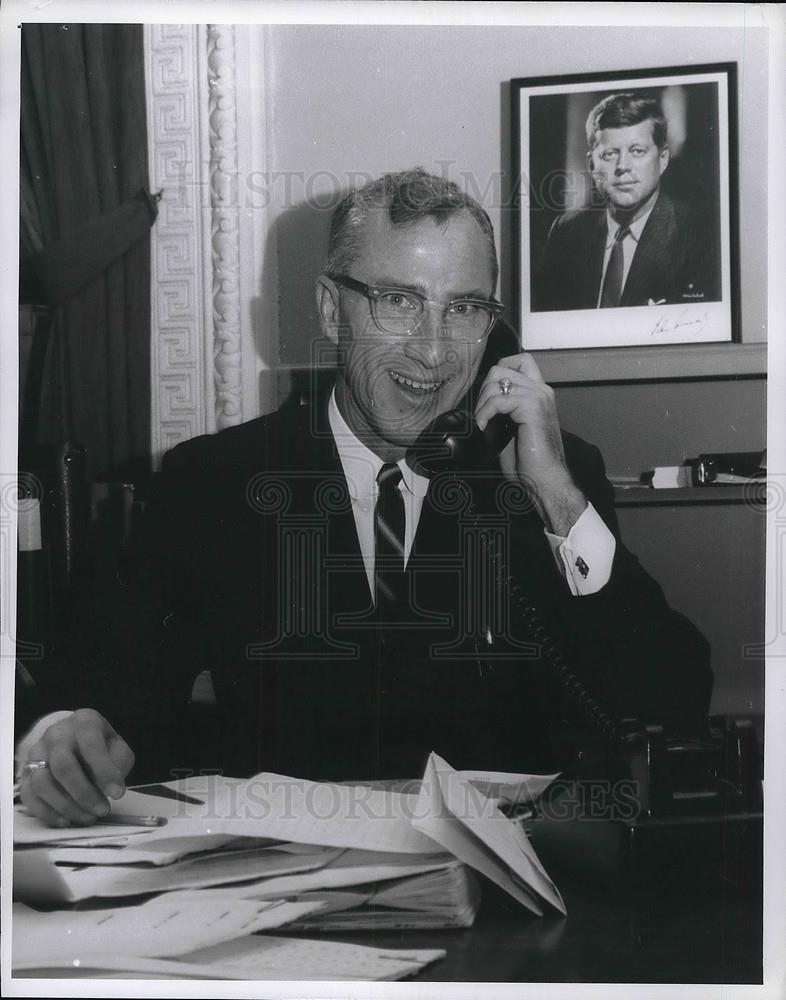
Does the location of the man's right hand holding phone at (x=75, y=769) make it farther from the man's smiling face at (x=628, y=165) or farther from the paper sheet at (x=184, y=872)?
the man's smiling face at (x=628, y=165)

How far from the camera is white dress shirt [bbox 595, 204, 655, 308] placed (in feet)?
4.91

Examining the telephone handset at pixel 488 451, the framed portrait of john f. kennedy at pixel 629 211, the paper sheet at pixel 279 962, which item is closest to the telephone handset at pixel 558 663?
the telephone handset at pixel 488 451

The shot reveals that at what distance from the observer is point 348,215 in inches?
59.3

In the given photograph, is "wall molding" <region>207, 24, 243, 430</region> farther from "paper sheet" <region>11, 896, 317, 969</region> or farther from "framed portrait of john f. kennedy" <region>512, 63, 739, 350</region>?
"paper sheet" <region>11, 896, 317, 969</region>

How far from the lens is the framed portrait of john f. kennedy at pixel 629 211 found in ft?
4.91

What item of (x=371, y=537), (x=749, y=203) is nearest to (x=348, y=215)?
(x=371, y=537)

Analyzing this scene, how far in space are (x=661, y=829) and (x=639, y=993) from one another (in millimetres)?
285

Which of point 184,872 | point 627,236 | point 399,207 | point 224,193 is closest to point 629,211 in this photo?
point 627,236

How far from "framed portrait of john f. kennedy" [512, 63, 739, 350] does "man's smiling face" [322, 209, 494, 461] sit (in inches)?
3.6

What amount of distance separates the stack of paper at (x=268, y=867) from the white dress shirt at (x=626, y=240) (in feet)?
2.68

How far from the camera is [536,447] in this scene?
1.50m

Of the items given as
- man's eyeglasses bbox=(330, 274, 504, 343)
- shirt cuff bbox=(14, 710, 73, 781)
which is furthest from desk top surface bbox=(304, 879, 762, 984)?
man's eyeglasses bbox=(330, 274, 504, 343)

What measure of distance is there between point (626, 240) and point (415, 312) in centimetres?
36

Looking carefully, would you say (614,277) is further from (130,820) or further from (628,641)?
(130,820)
